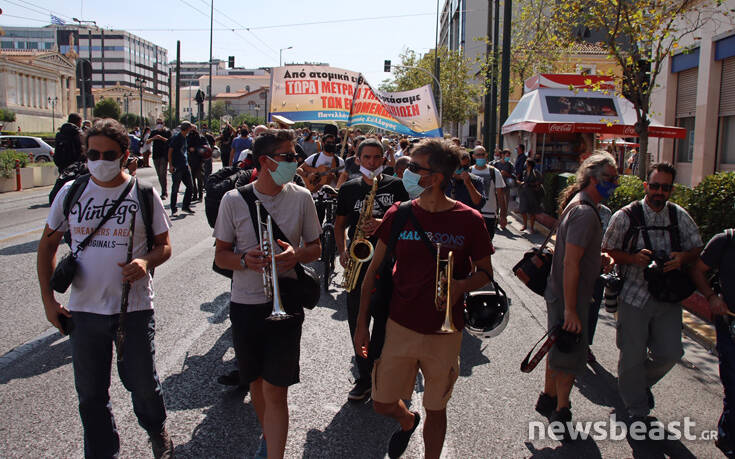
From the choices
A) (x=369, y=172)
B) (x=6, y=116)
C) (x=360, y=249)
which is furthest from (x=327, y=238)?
(x=6, y=116)

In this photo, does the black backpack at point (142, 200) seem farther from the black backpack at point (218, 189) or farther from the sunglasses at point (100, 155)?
the black backpack at point (218, 189)

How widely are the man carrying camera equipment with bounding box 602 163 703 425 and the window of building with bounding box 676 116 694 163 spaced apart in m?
16.1

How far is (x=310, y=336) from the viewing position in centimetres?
599

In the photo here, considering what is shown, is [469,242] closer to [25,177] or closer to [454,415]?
[454,415]

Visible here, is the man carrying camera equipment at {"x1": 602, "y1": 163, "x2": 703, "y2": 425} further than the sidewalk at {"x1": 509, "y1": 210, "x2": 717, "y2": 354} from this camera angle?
No

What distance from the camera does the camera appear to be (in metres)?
4.35

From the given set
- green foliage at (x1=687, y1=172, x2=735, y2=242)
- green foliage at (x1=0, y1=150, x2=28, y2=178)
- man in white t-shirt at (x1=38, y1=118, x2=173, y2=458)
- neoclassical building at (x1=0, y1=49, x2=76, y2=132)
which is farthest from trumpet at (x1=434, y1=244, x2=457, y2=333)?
neoclassical building at (x1=0, y1=49, x2=76, y2=132)

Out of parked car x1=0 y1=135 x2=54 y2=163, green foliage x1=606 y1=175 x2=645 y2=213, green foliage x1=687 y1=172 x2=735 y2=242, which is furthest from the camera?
parked car x1=0 y1=135 x2=54 y2=163

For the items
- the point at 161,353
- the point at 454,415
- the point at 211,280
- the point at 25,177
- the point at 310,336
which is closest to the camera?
the point at 454,415

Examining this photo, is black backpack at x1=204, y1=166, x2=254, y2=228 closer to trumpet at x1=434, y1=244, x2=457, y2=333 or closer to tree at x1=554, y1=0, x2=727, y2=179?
trumpet at x1=434, y1=244, x2=457, y2=333

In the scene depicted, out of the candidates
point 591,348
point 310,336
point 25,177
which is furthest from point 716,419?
point 25,177

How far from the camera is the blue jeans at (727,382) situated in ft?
12.3

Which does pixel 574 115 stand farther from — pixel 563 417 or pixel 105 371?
pixel 105 371

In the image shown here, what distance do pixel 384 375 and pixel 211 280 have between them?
5215mm
